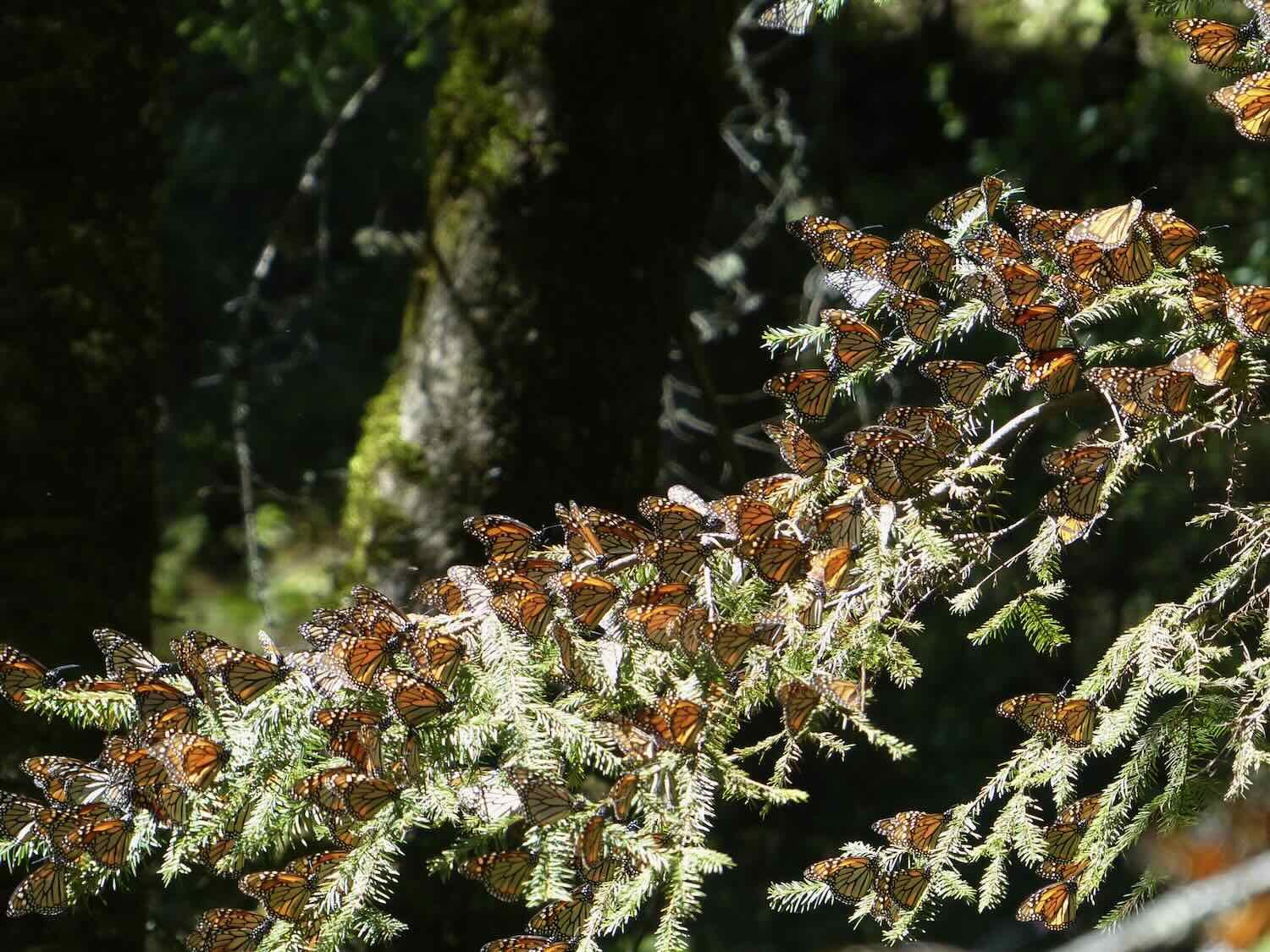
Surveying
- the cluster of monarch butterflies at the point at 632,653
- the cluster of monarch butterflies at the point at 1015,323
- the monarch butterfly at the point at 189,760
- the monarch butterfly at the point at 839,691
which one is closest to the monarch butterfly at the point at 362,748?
the cluster of monarch butterflies at the point at 632,653

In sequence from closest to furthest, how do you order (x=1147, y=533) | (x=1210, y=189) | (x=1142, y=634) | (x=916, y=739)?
1. (x=1142, y=634)
2. (x=1210, y=189)
3. (x=1147, y=533)
4. (x=916, y=739)

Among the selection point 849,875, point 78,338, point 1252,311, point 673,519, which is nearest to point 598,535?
point 673,519

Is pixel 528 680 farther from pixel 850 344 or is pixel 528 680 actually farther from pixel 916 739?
pixel 916 739

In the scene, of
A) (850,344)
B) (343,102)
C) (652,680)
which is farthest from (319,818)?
(343,102)

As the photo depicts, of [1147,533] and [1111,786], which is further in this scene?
[1147,533]

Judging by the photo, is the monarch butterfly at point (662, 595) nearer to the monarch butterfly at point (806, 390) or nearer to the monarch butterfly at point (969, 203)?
the monarch butterfly at point (806, 390)

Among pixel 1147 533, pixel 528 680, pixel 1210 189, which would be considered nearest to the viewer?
pixel 528 680
